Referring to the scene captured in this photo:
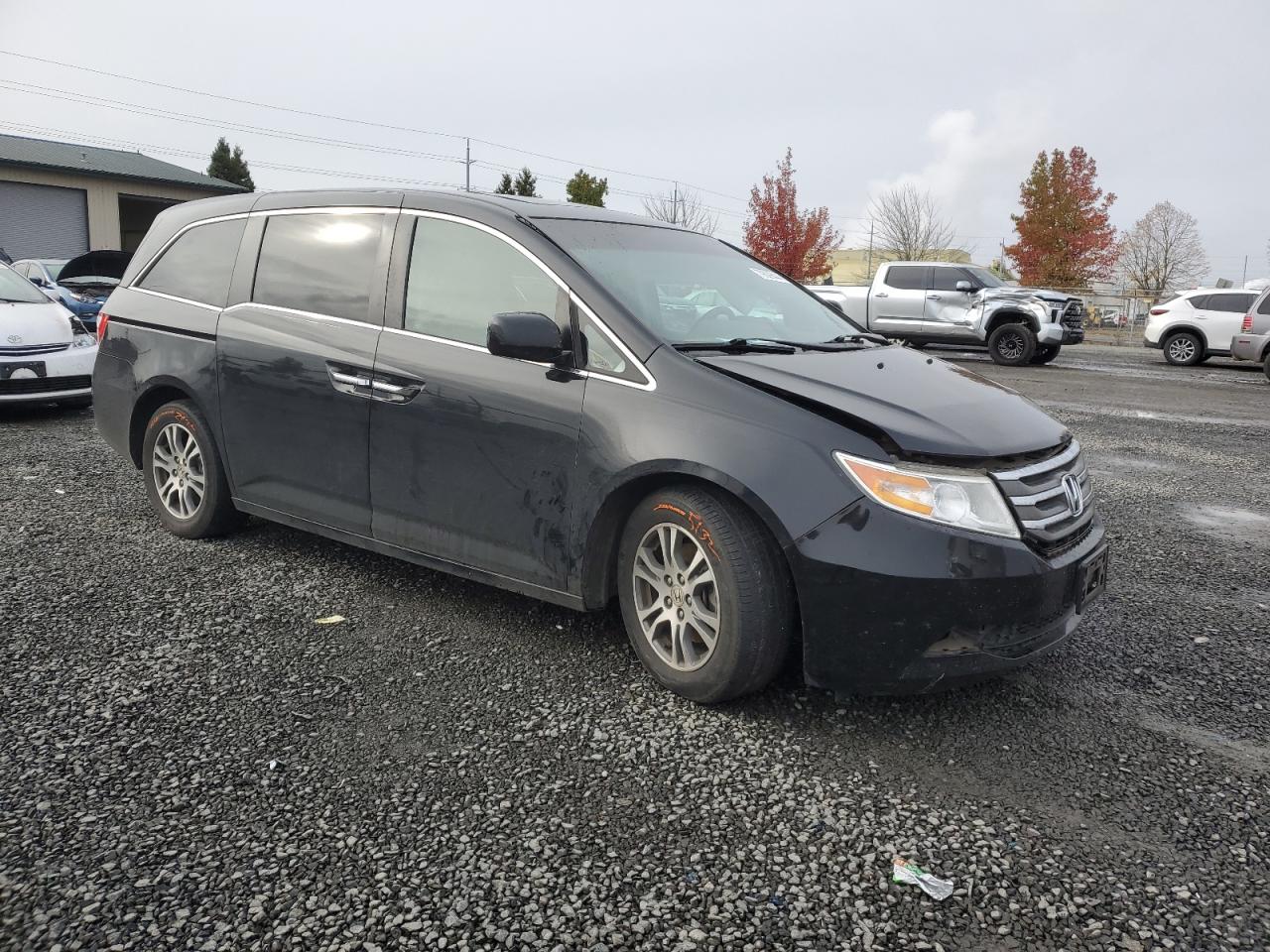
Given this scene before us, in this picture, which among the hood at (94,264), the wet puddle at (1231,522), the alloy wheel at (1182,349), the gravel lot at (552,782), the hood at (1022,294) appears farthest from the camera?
the alloy wheel at (1182,349)

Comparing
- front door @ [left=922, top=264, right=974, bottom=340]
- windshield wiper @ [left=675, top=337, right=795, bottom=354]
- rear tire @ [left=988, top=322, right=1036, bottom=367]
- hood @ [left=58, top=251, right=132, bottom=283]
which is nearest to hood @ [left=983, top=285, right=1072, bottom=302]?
front door @ [left=922, top=264, right=974, bottom=340]

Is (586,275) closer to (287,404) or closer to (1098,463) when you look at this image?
(287,404)

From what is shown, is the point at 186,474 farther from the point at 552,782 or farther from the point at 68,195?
the point at 68,195

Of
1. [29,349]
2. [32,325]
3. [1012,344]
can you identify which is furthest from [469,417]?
[1012,344]

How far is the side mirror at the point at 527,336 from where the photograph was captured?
338 cm

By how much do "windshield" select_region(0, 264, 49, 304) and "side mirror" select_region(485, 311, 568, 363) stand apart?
7936mm

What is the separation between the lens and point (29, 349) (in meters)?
8.76

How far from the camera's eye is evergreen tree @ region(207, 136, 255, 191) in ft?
151

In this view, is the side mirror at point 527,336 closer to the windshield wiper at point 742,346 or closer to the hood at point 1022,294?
the windshield wiper at point 742,346

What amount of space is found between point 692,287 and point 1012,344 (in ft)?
52.4

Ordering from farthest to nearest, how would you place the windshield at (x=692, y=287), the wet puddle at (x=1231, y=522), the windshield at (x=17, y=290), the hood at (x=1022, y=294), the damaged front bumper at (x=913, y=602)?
the hood at (x=1022, y=294)
the windshield at (x=17, y=290)
the wet puddle at (x=1231, y=522)
the windshield at (x=692, y=287)
the damaged front bumper at (x=913, y=602)

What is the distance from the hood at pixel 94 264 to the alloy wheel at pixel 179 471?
12.9m

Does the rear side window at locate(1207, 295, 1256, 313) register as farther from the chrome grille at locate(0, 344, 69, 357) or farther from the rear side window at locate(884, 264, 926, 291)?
the chrome grille at locate(0, 344, 69, 357)

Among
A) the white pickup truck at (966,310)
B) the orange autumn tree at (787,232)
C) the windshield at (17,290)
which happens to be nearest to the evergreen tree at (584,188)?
the orange autumn tree at (787,232)
